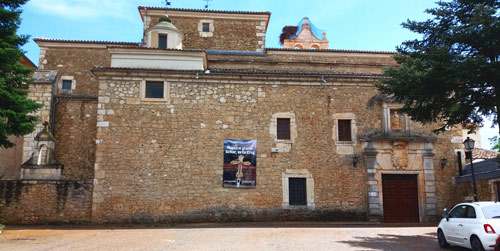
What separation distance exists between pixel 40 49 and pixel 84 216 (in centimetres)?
1189

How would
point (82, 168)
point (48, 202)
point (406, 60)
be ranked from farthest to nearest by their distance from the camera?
point (82, 168) < point (48, 202) < point (406, 60)

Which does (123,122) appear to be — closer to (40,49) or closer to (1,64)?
(1,64)

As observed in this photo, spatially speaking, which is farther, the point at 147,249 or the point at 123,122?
the point at 123,122

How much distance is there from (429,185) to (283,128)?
238 inches

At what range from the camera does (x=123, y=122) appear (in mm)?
15672

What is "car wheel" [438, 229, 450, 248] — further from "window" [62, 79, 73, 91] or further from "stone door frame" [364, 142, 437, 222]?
"window" [62, 79, 73, 91]

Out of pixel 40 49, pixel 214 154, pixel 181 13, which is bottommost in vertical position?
pixel 214 154

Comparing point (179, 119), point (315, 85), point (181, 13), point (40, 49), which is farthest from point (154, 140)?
point (40, 49)

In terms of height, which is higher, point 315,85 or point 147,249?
point 315,85

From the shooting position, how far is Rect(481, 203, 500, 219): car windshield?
27.5 feet

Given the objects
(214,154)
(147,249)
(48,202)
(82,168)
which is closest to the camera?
(147,249)

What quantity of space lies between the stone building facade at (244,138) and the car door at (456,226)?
20.2 ft

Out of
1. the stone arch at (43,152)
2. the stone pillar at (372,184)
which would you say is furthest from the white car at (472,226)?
the stone arch at (43,152)

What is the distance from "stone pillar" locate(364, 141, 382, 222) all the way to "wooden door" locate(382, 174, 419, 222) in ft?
1.31
